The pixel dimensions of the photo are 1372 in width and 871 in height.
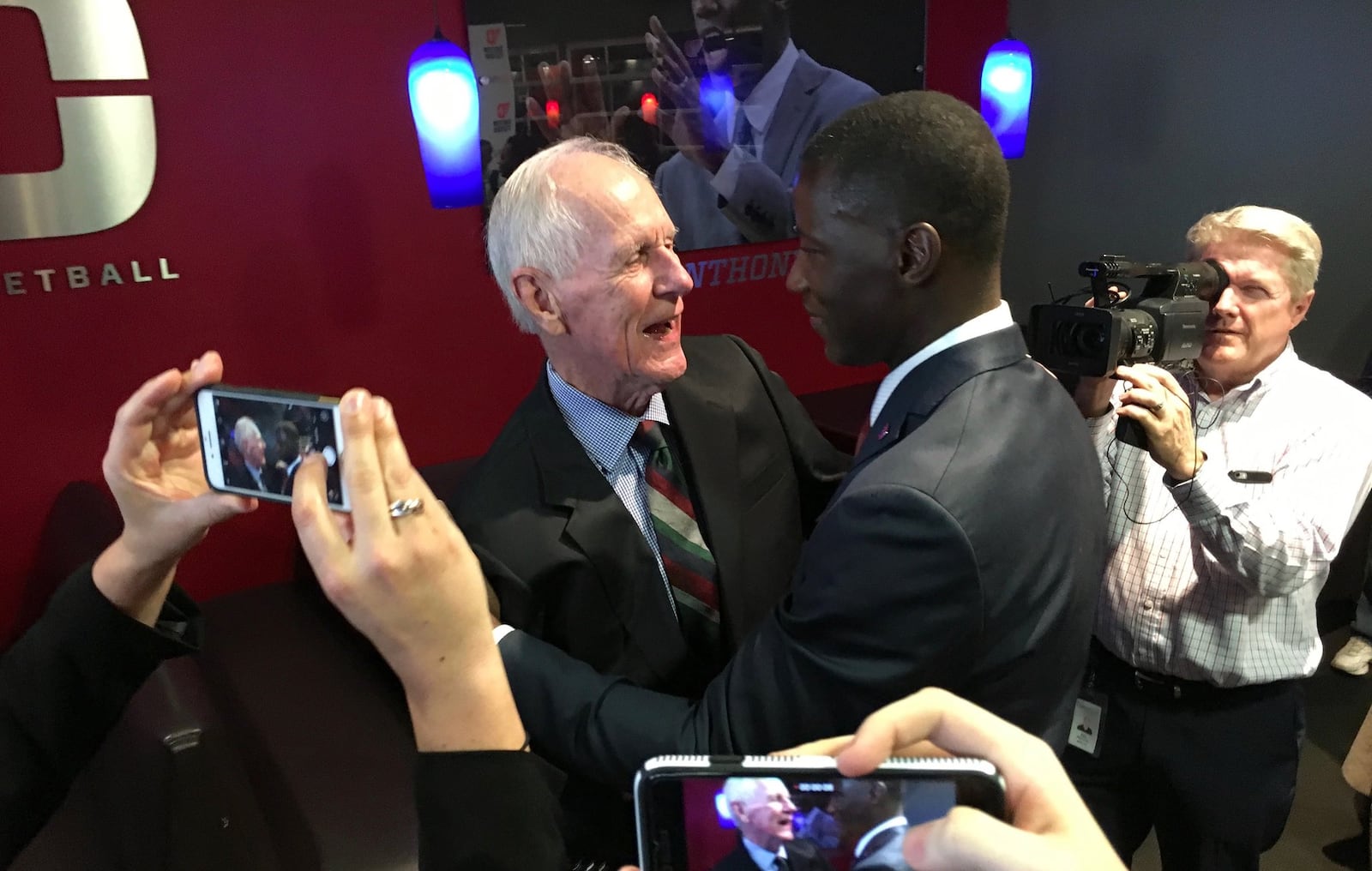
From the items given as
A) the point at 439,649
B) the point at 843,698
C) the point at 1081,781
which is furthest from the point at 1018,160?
the point at 439,649

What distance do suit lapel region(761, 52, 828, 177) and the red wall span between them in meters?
1.31

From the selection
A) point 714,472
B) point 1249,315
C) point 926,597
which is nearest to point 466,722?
point 926,597

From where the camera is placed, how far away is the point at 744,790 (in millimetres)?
684

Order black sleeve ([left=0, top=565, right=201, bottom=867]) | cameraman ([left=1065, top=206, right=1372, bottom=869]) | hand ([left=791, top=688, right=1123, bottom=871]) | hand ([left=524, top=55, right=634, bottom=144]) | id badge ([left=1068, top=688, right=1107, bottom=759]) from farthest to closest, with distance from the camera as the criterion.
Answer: hand ([left=524, top=55, right=634, bottom=144]) < id badge ([left=1068, top=688, right=1107, bottom=759]) < cameraman ([left=1065, top=206, right=1372, bottom=869]) < black sleeve ([left=0, top=565, right=201, bottom=867]) < hand ([left=791, top=688, right=1123, bottom=871])

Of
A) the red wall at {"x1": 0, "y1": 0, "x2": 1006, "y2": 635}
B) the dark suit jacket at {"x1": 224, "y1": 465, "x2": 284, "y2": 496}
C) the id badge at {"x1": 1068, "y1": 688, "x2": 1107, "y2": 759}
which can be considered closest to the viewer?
the dark suit jacket at {"x1": 224, "y1": 465, "x2": 284, "y2": 496}

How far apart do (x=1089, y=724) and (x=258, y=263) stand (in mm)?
2609

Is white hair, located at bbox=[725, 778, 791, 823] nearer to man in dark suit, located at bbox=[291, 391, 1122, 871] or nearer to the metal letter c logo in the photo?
man in dark suit, located at bbox=[291, 391, 1122, 871]

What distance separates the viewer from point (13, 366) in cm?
243

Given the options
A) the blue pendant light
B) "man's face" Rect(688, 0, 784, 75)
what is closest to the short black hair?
the blue pendant light

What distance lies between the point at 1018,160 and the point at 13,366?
4.35 meters

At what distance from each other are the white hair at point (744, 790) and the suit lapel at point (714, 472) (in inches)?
33.4

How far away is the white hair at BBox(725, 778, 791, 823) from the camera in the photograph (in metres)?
0.68

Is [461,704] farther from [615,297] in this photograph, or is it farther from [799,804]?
[615,297]

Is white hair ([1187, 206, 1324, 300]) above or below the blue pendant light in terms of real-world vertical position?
below
